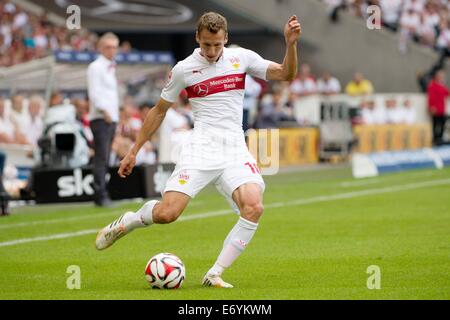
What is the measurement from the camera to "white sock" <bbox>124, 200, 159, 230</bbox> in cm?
1029

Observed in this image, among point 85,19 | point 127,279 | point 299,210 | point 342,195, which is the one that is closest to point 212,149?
point 127,279

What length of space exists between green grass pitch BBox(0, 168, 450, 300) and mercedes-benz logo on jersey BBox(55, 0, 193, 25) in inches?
659

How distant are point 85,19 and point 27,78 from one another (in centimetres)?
1323

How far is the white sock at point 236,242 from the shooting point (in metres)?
9.98

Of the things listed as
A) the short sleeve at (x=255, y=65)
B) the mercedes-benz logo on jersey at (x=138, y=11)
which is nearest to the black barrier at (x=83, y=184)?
the short sleeve at (x=255, y=65)

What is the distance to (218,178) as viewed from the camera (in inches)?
404

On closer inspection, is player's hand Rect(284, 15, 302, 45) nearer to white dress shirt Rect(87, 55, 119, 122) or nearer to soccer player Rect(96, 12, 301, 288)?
soccer player Rect(96, 12, 301, 288)

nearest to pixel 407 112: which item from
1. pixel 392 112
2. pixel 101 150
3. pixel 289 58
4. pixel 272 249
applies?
pixel 392 112

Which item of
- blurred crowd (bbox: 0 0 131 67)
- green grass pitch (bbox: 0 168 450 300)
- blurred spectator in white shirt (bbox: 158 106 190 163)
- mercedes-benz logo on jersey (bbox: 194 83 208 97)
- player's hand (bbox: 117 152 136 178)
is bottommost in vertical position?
green grass pitch (bbox: 0 168 450 300)

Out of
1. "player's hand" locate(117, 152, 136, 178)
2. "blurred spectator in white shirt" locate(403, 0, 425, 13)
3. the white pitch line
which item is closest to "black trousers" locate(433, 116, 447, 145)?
"blurred spectator in white shirt" locate(403, 0, 425, 13)

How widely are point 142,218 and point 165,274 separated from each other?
662mm

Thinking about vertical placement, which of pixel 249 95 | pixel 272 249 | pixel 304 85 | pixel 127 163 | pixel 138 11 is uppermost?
pixel 138 11

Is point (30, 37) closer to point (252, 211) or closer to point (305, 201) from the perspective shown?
point (305, 201)

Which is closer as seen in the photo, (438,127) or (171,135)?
(171,135)
